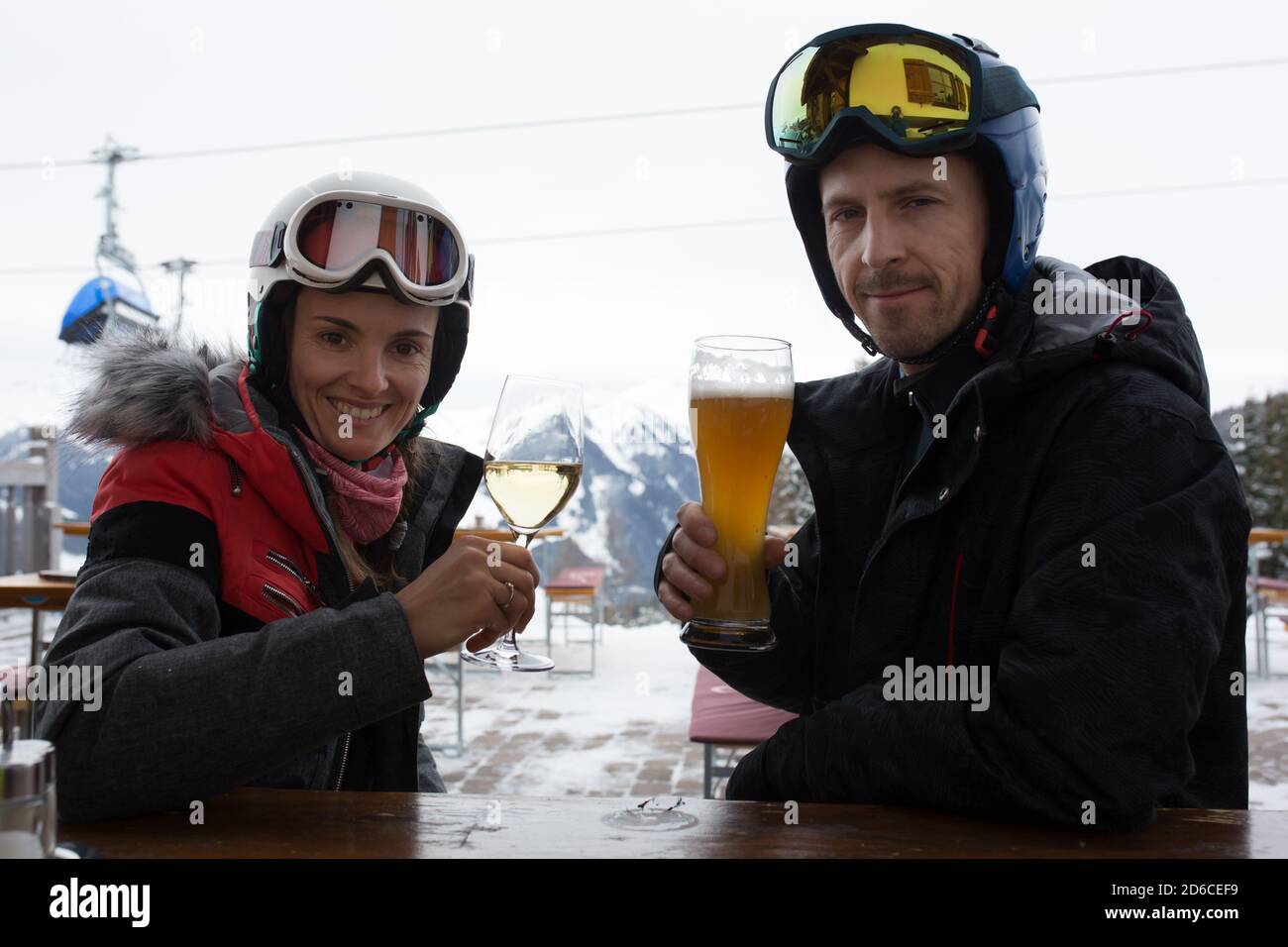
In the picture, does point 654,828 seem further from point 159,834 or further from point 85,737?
point 85,737

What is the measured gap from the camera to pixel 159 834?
1061mm

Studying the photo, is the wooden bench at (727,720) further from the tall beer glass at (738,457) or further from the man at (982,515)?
the tall beer glass at (738,457)

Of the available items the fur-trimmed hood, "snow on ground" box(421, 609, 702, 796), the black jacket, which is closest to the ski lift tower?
the fur-trimmed hood

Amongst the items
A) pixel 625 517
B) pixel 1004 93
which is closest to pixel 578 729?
pixel 1004 93

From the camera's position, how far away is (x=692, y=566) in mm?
1516

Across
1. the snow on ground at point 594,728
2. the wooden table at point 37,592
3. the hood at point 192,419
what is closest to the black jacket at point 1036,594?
the hood at point 192,419

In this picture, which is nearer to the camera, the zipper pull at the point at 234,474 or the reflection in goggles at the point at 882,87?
the zipper pull at the point at 234,474

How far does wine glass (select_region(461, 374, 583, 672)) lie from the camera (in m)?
1.54

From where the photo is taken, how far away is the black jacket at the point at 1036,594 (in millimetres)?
1124

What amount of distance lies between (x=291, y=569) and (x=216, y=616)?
0.18 meters

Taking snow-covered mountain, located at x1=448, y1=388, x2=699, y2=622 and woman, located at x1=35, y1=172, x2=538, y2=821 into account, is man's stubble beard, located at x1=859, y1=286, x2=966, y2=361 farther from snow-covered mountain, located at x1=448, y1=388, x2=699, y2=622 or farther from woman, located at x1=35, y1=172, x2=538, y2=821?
snow-covered mountain, located at x1=448, y1=388, x2=699, y2=622

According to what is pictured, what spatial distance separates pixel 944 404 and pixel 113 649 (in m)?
1.36

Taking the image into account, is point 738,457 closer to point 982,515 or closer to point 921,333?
point 982,515

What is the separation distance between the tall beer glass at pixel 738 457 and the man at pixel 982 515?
42 mm
